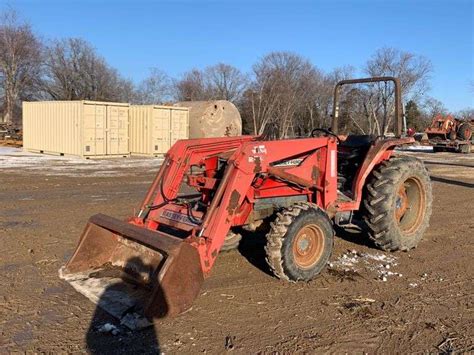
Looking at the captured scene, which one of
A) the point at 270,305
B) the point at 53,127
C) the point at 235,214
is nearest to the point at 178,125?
the point at 53,127

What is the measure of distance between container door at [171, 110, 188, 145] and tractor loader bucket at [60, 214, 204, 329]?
19.3 metres

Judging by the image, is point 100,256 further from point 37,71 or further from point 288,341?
point 37,71

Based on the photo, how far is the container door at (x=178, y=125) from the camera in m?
24.3

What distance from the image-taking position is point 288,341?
3.90 meters

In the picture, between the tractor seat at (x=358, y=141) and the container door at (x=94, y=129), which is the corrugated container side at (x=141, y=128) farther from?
the tractor seat at (x=358, y=141)

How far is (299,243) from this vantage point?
5.19 meters

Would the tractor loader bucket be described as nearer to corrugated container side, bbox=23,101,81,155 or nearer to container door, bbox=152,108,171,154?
corrugated container side, bbox=23,101,81,155

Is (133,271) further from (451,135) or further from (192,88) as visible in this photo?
(192,88)

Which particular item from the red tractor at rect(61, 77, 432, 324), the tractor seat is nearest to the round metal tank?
the tractor seat

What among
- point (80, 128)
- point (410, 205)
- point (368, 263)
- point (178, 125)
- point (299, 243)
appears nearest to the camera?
point (299, 243)

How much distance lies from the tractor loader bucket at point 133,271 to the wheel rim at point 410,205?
12.3ft

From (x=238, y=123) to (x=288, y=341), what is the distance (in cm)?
2478

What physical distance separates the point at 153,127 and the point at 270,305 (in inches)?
764

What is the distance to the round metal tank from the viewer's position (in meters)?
26.2
